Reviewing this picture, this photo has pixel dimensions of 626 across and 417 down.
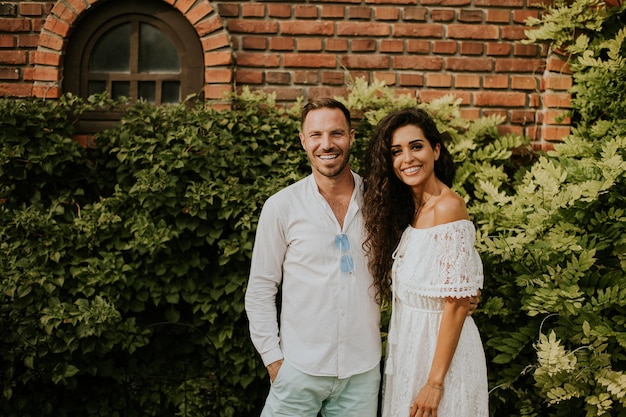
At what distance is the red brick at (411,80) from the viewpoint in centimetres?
393

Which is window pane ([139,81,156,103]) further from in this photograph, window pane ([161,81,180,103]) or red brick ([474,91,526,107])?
red brick ([474,91,526,107])

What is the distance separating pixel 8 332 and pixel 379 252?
2.12 metres

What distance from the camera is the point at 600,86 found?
11.6 feet

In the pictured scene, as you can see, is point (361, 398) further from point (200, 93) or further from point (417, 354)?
point (200, 93)

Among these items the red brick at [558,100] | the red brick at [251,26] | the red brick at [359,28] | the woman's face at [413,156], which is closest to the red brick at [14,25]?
the red brick at [251,26]

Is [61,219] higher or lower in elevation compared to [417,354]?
higher

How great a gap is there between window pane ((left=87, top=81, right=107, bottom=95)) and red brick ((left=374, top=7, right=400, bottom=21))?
1.92 meters

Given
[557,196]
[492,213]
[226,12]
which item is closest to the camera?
[557,196]

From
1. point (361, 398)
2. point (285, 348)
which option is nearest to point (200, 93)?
point (285, 348)

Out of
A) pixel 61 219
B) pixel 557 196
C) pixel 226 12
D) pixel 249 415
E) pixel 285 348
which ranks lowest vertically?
pixel 249 415

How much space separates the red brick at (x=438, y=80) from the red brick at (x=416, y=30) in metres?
0.28

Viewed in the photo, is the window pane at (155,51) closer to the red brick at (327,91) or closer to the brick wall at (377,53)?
the brick wall at (377,53)

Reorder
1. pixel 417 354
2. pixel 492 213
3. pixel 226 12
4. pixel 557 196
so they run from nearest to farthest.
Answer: pixel 417 354
pixel 557 196
pixel 492 213
pixel 226 12

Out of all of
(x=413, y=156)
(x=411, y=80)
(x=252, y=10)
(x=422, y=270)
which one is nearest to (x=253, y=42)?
(x=252, y=10)
